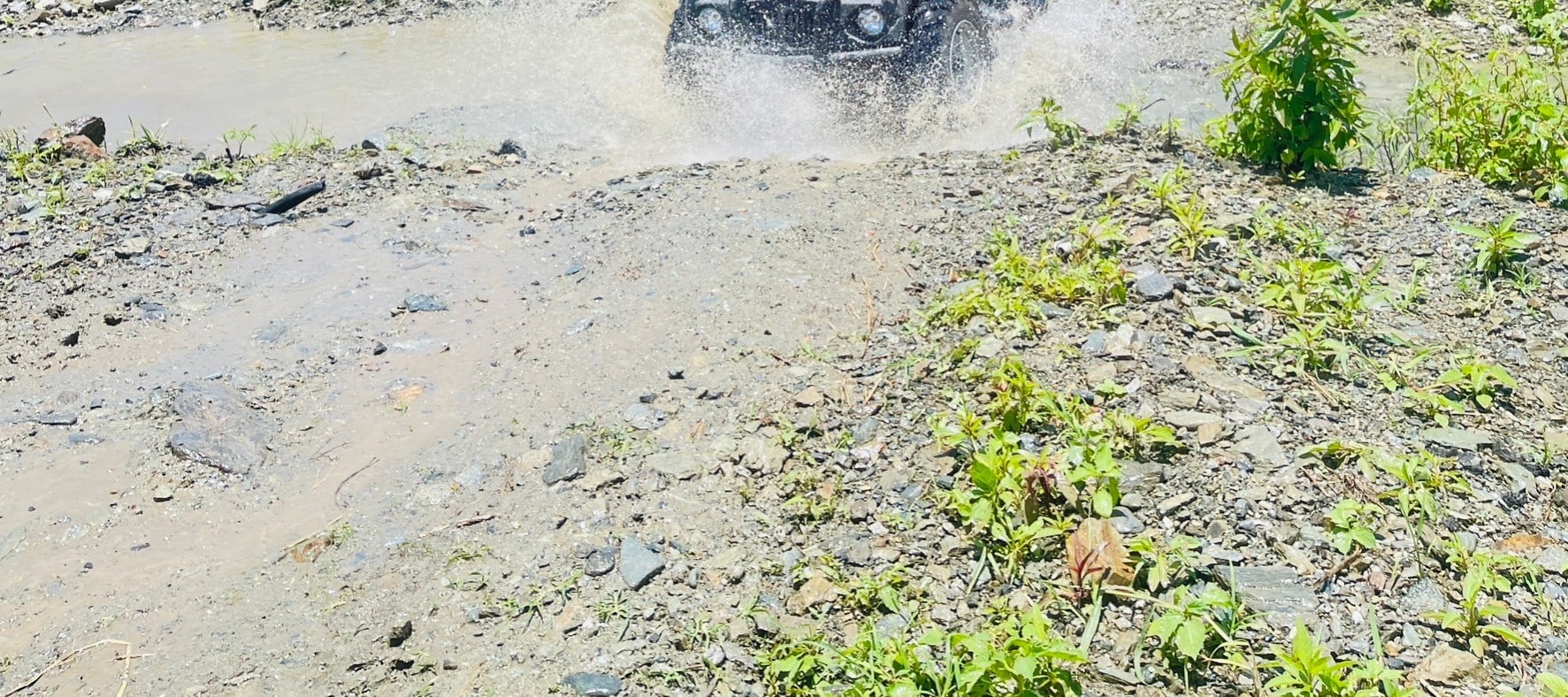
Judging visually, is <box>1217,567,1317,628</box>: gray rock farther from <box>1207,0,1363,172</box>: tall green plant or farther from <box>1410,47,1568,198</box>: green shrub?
<box>1410,47,1568,198</box>: green shrub

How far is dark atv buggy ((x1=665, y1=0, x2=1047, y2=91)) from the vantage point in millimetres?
7500

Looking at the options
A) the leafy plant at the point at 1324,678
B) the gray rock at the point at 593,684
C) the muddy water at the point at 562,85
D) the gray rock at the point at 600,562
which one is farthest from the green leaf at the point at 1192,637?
the muddy water at the point at 562,85

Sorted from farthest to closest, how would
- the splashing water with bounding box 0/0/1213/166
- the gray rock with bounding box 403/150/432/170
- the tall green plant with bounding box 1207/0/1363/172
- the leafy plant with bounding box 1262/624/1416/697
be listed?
1. the splashing water with bounding box 0/0/1213/166
2. the gray rock with bounding box 403/150/432/170
3. the tall green plant with bounding box 1207/0/1363/172
4. the leafy plant with bounding box 1262/624/1416/697

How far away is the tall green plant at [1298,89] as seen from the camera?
532cm

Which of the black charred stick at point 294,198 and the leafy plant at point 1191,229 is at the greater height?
the leafy plant at point 1191,229

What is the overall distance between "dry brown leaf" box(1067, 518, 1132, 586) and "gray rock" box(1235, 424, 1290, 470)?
57 centimetres

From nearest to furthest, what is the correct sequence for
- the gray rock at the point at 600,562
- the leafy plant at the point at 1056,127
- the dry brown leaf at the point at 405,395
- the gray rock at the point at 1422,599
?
the gray rock at the point at 1422,599, the gray rock at the point at 600,562, the dry brown leaf at the point at 405,395, the leafy plant at the point at 1056,127

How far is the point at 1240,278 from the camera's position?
454 cm

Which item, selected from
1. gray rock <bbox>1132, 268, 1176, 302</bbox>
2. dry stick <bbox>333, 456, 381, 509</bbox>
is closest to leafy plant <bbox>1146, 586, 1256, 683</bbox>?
gray rock <bbox>1132, 268, 1176, 302</bbox>

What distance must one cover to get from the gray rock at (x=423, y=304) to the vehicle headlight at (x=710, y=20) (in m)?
3.25

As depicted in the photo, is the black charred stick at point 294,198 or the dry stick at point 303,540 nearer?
the dry stick at point 303,540

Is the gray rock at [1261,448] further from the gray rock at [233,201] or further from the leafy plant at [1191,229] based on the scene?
the gray rock at [233,201]

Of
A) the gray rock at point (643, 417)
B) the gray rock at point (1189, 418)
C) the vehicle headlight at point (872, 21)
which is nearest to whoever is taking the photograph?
the gray rock at point (1189, 418)

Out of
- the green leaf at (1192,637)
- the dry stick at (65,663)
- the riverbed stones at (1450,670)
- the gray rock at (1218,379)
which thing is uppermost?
the gray rock at (1218,379)
